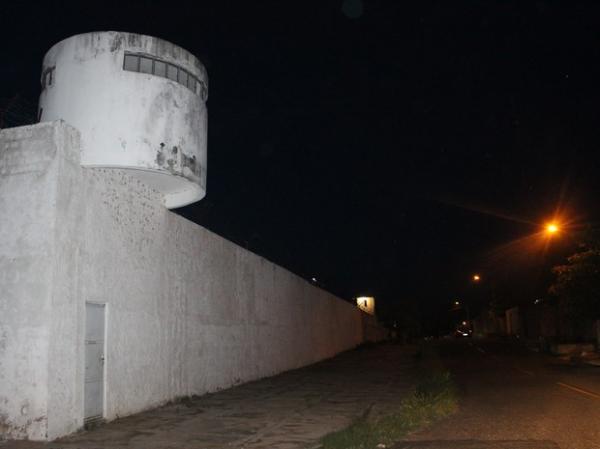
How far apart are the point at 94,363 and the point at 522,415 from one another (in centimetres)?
799

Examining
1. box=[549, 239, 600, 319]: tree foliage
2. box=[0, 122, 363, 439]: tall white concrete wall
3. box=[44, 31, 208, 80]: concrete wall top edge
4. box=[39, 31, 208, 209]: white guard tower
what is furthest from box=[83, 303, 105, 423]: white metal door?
box=[549, 239, 600, 319]: tree foliage

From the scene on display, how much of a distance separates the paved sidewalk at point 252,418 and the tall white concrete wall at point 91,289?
0.50 meters

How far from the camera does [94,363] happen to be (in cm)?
1067

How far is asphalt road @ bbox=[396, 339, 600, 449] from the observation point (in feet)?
30.5

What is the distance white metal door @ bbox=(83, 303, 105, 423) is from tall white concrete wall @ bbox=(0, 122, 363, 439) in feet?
0.56

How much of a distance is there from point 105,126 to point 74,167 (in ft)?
4.14

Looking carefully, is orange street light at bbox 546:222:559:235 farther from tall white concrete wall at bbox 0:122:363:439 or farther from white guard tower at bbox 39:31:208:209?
white guard tower at bbox 39:31:208:209

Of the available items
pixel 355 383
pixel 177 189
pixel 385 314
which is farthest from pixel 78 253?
pixel 385 314

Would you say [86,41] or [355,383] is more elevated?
[86,41]

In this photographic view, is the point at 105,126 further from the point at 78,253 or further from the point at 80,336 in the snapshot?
the point at 80,336

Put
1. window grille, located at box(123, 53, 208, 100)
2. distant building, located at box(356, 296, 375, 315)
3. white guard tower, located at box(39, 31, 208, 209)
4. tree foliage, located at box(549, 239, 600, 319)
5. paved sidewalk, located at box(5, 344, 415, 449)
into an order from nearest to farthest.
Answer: paved sidewalk, located at box(5, 344, 415, 449) < white guard tower, located at box(39, 31, 208, 209) < window grille, located at box(123, 53, 208, 100) < tree foliage, located at box(549, 239, 600, 319) < distant building, located at box(356, 296, 375, 315)

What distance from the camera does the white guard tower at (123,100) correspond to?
1110 cm

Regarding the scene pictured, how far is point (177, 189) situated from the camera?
13.1 meters

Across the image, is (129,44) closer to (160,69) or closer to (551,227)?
(160,69)
